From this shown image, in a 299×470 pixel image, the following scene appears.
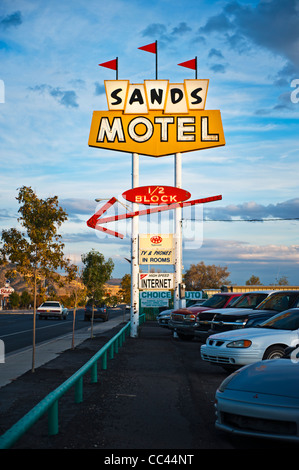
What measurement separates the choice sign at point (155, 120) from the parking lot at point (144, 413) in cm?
1405

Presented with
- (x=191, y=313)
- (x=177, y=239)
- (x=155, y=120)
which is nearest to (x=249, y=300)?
(x=191, y=313)

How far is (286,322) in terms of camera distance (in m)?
10.6

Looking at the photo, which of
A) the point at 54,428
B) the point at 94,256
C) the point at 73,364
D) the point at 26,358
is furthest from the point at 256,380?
the point at 94,256

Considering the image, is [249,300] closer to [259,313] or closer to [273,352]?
[259,313]

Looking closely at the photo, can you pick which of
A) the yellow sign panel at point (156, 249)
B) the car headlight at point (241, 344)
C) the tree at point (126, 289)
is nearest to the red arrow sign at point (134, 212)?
the yellow sign panel at point (156, 249)

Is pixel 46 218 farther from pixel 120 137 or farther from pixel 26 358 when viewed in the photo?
pixel 120 137

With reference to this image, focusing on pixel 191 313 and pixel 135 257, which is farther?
pixel 135 257

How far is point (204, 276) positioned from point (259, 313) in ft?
335

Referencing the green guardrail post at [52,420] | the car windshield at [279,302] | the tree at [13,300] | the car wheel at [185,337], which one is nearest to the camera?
the green guardrail post at [52,420]

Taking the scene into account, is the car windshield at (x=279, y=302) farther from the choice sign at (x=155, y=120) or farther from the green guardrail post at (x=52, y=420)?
the choice sign at (x=155, y=120)

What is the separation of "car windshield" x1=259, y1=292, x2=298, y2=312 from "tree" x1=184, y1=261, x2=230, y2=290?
3896 inches

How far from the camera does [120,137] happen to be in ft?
83.0

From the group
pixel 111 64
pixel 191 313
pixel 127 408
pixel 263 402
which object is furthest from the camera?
pixel 111 64

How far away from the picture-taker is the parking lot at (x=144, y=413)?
237 inches
